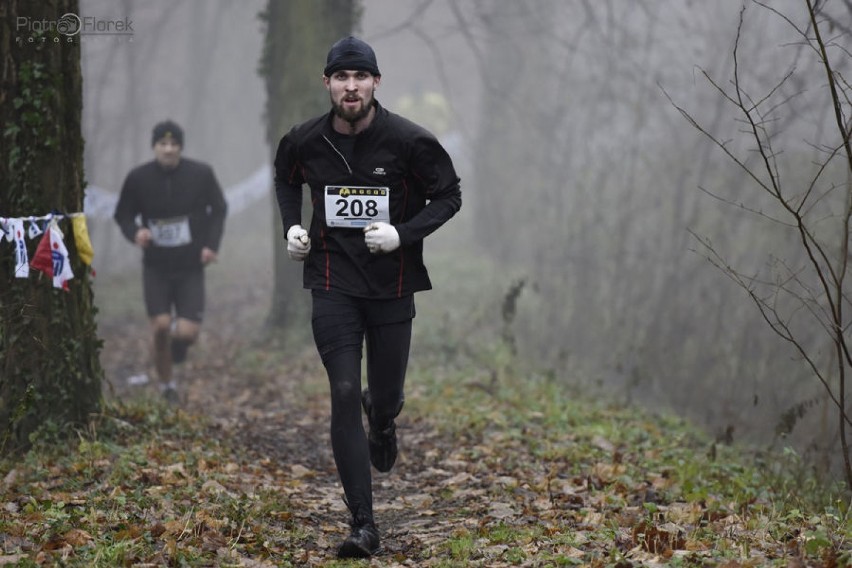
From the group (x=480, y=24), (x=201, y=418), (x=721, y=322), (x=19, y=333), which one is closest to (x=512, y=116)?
(x=480, y=24)

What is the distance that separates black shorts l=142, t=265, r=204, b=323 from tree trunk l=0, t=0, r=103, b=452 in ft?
10.6

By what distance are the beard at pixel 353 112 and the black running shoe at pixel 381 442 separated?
1.60 meters

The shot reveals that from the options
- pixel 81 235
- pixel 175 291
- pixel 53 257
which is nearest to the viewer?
pixel 53 257

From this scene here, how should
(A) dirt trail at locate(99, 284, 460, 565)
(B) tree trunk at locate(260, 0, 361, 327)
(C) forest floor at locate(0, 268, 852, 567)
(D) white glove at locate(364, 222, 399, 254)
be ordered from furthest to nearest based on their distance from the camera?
(B) tree trunk at locate(260, 0, 361, 327) < (A) dirt trail at locate(99, 284, 460, 565) < (D) white glove at locate(364, 222, 399, 254) < (C) forest floor at locate(0, 268, 852, 567)

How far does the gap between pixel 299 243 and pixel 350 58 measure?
94 cm

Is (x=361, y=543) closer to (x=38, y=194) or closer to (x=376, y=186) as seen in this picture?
(x=376, y=186)

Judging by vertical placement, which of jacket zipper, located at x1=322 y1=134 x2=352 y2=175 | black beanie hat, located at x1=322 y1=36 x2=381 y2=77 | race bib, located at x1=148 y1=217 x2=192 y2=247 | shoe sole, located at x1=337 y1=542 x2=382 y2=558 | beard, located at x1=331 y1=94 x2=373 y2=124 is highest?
black beanie hat, located at x1=322 y1=36 x2=381 y2=77

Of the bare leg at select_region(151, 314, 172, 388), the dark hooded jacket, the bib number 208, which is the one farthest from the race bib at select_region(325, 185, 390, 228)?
the bare leg at select_region(151, 314, 172, 388)

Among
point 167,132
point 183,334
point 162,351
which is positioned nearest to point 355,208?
point 162,351

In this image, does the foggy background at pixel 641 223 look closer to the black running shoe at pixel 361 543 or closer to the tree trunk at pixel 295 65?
the tree trunk at pixel 295 65

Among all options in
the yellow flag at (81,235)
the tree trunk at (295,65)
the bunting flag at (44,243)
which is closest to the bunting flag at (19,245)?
the bunting flag at (44,243)

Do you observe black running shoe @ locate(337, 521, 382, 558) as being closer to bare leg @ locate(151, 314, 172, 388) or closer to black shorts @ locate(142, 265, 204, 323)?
bare leg @ locate(151, 314, 172, 388)

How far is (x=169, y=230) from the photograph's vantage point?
32.0ft

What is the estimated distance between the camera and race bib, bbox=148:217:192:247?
972cm
